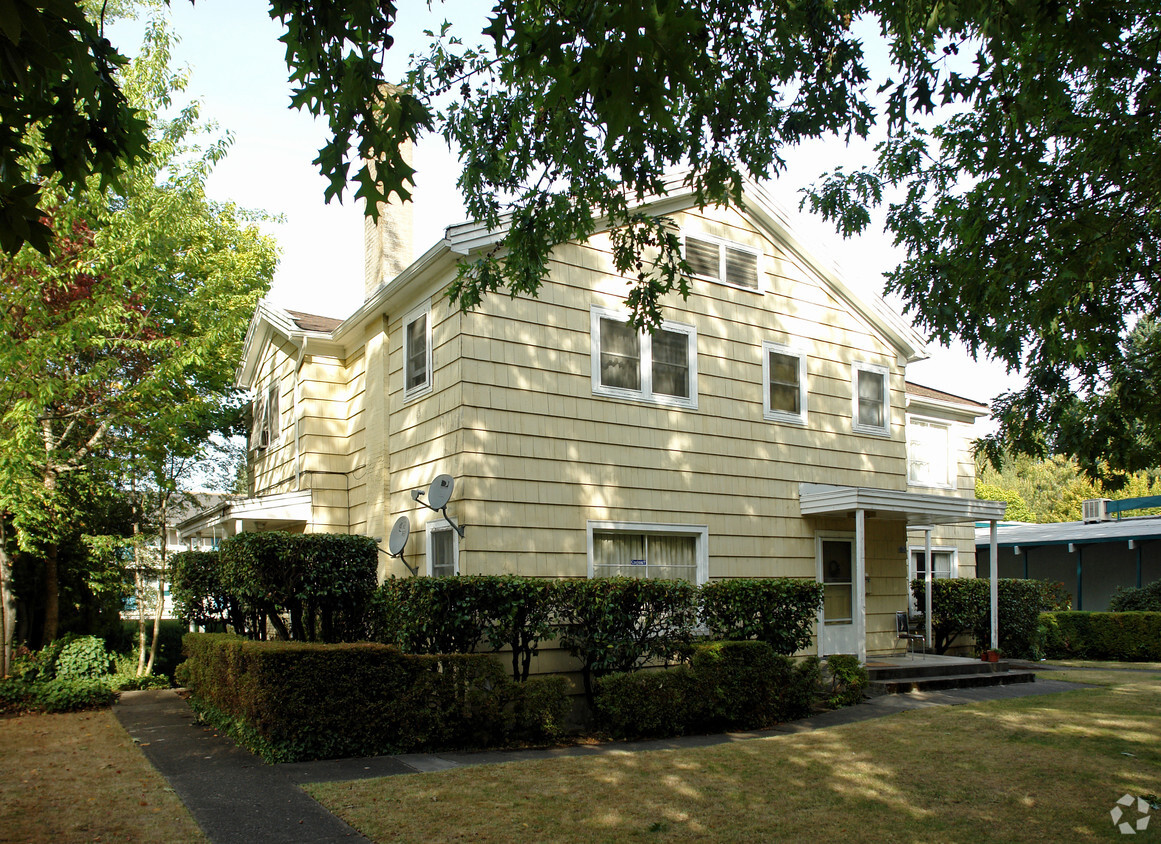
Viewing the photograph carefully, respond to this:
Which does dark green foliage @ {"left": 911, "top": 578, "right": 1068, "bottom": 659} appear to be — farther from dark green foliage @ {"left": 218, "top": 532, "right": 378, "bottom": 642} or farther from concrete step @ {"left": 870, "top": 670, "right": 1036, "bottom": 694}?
dark green foliage @ {"left": 218, "top": 532, "right": 378, "bottom": 642}

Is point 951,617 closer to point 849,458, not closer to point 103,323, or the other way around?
point 849,458

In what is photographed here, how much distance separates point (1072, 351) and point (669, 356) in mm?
5609

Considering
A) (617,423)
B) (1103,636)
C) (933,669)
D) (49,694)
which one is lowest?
(49,694)

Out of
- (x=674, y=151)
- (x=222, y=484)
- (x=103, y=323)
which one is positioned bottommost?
(x=222, y=484)

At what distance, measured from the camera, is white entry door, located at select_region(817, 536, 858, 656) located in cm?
1378

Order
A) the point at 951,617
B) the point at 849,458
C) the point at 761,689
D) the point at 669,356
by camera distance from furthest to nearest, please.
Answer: the point at 951,617
the point at 849,458
the point at 669,356
the point at 761,689

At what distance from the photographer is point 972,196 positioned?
7.88 metres

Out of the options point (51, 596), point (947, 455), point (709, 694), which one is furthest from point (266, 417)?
point (947, 455)

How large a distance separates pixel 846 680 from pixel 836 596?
2.38 meters

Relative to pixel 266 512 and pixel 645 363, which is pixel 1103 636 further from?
pixel 266 512

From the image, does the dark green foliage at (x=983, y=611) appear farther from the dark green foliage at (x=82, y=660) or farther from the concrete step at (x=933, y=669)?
the dark green foliage at (x=82, y=660)

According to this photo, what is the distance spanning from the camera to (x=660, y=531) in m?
12.1

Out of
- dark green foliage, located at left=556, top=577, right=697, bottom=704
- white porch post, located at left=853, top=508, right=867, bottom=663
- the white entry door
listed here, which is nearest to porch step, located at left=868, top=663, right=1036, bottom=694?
white porch post, located at left=853, top=508, right=867, bottom=663

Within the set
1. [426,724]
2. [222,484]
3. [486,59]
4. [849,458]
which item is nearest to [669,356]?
[849,458]
